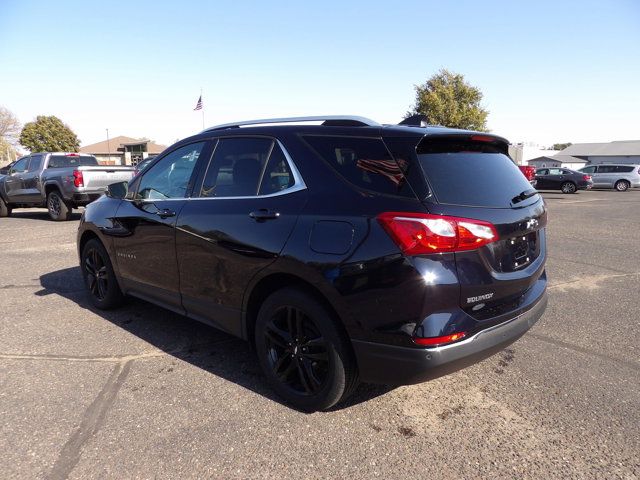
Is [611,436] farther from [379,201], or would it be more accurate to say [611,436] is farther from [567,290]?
[567,290]

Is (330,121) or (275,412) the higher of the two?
(330,121)

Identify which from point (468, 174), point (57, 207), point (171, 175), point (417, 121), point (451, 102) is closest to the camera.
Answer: point (468, 174)

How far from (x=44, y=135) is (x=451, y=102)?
53.9 m

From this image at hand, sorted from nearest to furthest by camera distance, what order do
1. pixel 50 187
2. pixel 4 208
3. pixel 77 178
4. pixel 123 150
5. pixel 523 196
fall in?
1. pixel 523 196
2. pixel 77 178
3. pixel 50 187
4. pixel 4 208
5. pixel 123 150

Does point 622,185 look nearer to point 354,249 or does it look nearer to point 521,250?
point 521,250

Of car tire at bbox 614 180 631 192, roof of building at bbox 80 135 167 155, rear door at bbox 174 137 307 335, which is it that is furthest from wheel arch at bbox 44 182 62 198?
roof of building at bbox 80 135 167 155

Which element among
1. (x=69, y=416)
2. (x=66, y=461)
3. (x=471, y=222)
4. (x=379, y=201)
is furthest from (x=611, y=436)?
(x=69, y=416)

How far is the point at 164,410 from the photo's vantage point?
2904 millimetres

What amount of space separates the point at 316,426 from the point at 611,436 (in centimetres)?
167

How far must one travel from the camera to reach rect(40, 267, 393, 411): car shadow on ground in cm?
318

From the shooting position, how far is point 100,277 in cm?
475

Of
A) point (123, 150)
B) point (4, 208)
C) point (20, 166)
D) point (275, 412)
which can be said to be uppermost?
point (123, 150)

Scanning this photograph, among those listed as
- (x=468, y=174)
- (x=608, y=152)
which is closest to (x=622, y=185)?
(x=468, y=174)

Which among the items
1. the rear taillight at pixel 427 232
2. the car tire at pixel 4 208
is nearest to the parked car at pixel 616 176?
the car tire at pixel 4 208
